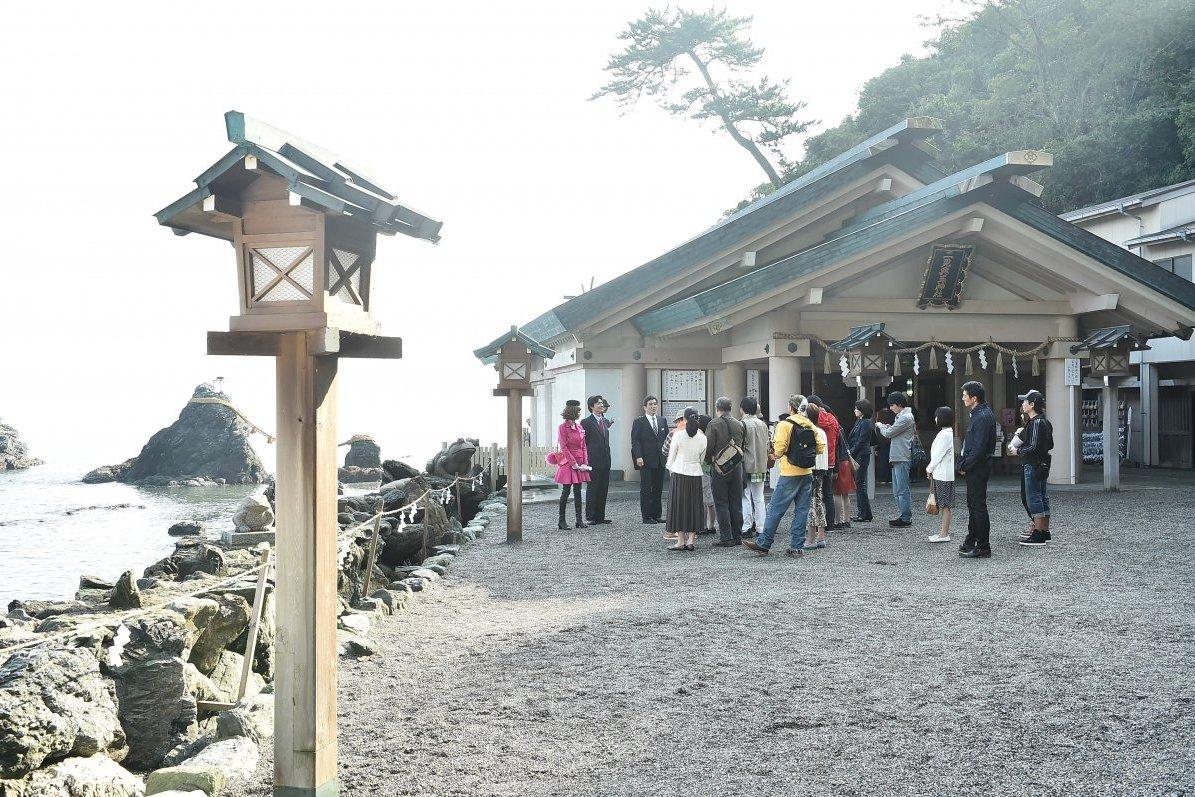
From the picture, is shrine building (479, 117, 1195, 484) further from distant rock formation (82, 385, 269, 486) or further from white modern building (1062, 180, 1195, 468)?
distant rock formation (82, 385, 269, 486)

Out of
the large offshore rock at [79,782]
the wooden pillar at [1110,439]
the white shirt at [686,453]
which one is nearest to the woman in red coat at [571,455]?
the white shirt at [686,453]

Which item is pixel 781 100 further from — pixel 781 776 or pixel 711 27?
pixel 781 776

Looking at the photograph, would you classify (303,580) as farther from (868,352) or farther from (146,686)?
(868,352)

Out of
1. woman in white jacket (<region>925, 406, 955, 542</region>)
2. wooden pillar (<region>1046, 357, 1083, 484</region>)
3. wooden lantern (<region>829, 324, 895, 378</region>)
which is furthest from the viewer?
wooden pillar (<region>1046, 357, 1083, 484</region>)

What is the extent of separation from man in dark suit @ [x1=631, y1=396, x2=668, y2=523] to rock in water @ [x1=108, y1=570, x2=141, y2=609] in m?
6.81

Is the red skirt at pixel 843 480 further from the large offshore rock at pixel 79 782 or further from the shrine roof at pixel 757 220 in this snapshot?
the large offshore rock at pixel 79 782

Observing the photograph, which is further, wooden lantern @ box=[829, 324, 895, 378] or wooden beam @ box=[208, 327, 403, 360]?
wooden lantern @ box=[829, 324, 895, 378]

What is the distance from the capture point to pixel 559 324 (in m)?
18.1

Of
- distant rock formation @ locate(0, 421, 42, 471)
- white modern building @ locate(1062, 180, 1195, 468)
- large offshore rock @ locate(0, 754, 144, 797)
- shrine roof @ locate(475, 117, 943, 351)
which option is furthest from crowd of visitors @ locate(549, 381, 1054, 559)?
distant rock formation @ locate(0, 421, 42, 471)

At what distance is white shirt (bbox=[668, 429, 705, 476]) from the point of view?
11.4 m

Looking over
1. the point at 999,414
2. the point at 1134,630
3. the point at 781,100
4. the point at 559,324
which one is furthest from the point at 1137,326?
the point at 781,100

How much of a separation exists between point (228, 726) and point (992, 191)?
15098mm

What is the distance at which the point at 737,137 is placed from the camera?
129 ft

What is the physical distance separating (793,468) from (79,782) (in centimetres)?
740
